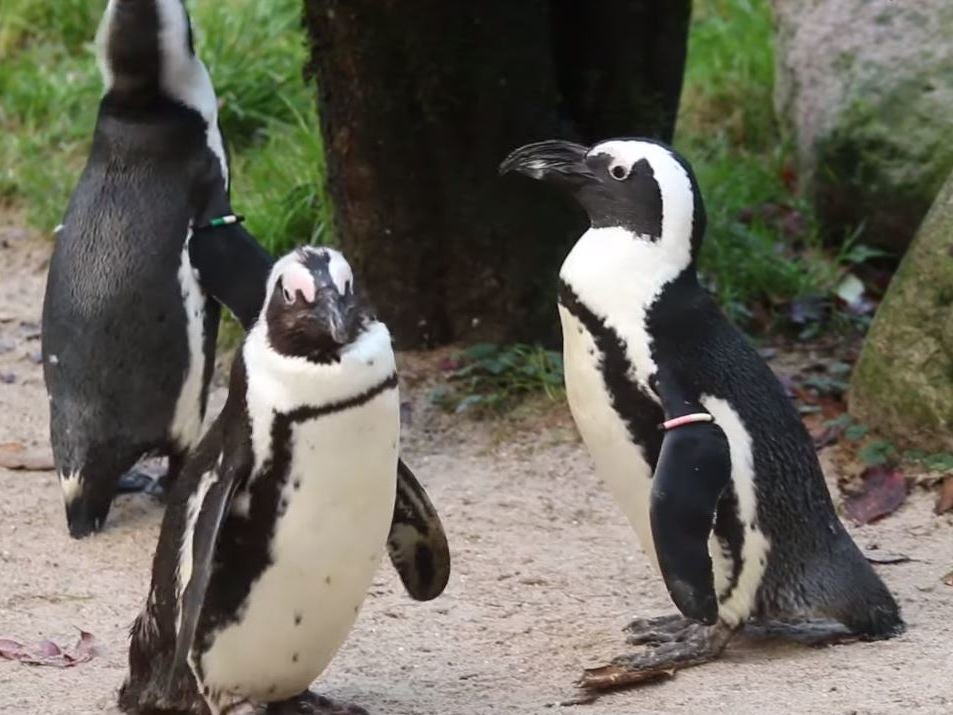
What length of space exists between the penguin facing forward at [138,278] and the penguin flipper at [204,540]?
5.03 feet

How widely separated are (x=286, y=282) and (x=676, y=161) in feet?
3.32

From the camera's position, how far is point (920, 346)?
5.03m

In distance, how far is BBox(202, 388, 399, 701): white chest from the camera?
3.22 meters

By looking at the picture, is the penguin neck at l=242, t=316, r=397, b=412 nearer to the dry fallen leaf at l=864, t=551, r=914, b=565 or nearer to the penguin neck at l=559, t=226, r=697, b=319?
the penguin neck at l=559, t=226, r=697, b=319

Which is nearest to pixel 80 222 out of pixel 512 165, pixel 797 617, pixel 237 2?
pixel 512 165

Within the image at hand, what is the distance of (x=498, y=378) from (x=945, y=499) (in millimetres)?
1478

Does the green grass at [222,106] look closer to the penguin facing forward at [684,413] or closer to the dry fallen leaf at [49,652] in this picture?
the dry fallen leaf at [49,652]

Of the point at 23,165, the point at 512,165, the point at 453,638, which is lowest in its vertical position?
the point at 453,638

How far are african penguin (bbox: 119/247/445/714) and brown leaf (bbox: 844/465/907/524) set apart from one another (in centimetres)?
183

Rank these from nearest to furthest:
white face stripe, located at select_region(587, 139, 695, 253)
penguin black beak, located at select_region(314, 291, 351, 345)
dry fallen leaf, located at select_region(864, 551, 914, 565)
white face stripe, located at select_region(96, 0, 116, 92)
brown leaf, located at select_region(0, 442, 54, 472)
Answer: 1. penguin black beak, located at select_region(314, 291, 351, 345)
2. white face stripe, located at select_region(587, 139, 695, 253)
3. dry fallen leaf, located at select_region(864, 551, 914, 565)
4. white face stripe, located at select_region(96, 0, 116, 92)
5. brown leaf, located at select_region(0, 442, 54, 472)

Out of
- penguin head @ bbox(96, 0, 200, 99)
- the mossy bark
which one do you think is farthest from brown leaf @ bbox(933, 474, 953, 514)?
penguin head @ bbox(96, 0, 200, 99)

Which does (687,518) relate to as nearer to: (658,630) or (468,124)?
(658,630)

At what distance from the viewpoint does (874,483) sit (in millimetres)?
4980

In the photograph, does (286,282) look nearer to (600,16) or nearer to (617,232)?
(617,232)
